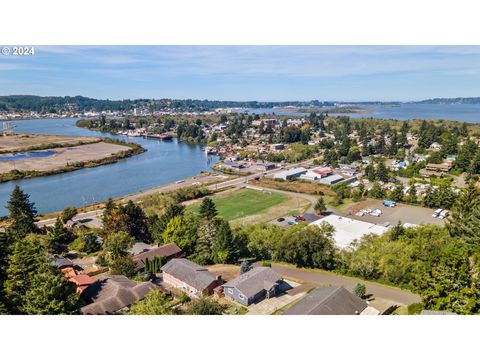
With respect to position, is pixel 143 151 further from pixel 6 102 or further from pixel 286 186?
pixel 6 102

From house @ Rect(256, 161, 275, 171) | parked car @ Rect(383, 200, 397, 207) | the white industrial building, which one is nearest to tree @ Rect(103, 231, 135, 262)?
the white industrial building

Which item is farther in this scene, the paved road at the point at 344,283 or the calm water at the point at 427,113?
the calm water at the point at 427,113

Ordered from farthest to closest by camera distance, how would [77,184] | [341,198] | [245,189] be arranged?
[77,184], [245,189], [341,198]

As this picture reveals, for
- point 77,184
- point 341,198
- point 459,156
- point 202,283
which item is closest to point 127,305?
point 202,283

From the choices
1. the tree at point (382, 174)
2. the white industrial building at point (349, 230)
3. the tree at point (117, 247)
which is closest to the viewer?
the tree at point (117, 247)

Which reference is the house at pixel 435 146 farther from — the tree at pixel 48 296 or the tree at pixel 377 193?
the tree at pixel 48 296

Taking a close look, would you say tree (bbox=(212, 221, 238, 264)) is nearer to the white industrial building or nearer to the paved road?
the paved road

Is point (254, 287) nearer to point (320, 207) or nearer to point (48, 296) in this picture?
point (48, 296)

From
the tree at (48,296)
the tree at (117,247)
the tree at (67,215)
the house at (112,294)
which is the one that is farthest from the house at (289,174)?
the tree at (48,296)
